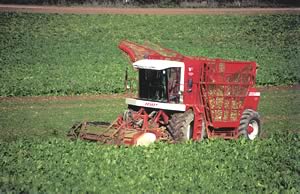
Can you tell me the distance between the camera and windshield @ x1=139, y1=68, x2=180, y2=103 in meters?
19.1

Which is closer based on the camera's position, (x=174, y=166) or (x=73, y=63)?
(x=174, y=166)

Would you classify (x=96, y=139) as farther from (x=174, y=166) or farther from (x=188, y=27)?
(x=188, y=27)

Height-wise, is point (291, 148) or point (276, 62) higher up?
point (291, 148)

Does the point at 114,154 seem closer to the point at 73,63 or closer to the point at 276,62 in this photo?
the point at 73,63

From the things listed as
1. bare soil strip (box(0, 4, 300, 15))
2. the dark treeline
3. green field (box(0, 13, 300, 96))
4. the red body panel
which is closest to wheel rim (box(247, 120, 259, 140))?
the red body panel

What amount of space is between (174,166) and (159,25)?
1510 inches

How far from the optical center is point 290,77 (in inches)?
1428

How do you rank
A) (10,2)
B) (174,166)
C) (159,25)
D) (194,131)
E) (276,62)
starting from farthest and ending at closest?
(10,2), (159,25), (276,62), (194,131), (174,166)

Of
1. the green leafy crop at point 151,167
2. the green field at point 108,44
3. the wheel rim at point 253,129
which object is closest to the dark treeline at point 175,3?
the green field at point 108,44

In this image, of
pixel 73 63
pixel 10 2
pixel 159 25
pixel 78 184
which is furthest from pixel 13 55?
pixel 78 184

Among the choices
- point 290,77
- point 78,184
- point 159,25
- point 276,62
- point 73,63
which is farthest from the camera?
point 159,25

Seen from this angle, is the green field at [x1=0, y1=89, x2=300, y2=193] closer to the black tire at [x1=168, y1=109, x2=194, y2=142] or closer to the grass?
the black tire at [x1=168, y1=109, x2=194, y2=142]

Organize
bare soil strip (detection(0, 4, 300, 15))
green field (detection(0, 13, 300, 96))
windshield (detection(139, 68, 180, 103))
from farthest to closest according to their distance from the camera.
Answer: bare soil strip (detection(0, 4, 300, 15))
green field (detection(0, 13, 300, 96))
windshield (detection(139, 68, 180, 103))

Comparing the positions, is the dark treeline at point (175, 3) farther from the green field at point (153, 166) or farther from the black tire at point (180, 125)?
the black tire at point (180, 125)
